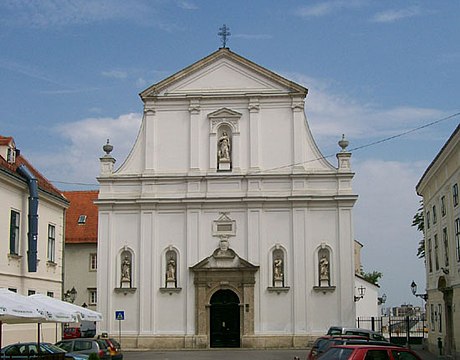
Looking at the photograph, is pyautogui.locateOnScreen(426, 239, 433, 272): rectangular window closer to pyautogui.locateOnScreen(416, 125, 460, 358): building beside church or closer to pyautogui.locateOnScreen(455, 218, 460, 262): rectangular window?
pyautogui.locateOnScreen(416, 125, 460, 358): building beside church

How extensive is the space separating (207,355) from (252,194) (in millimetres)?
10441

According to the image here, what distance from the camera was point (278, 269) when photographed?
44.5m

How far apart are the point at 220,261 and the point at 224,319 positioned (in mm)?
3337

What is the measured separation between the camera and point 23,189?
35125 millimetres

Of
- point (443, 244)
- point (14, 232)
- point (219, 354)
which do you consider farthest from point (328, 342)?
point (14, 232)

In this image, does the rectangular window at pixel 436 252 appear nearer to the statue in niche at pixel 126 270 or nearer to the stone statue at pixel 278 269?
the stone statue at pixel 278 269

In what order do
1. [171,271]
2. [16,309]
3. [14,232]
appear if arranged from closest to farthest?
1. [16,309]
2. [14,232]
3. [171,271]

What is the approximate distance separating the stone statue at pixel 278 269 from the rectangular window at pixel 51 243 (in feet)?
41.2

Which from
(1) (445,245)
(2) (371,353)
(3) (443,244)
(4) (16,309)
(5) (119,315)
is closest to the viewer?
(2) (371,353)

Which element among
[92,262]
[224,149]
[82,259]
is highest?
[224,149]

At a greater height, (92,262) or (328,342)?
(92,262)

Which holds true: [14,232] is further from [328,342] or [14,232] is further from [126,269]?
[328,342]

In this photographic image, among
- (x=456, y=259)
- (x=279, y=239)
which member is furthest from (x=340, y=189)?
(x=456, y=259)

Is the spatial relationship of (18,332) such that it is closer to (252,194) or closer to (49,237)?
(49,237)
